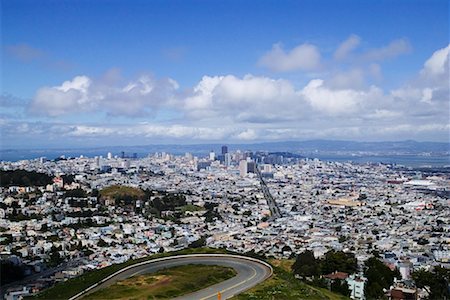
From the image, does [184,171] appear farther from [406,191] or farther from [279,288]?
[279,288]

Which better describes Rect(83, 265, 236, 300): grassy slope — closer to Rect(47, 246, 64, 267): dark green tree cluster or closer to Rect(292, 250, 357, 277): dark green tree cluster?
Rect(292, 250, 357, 277): dark green tree cluster

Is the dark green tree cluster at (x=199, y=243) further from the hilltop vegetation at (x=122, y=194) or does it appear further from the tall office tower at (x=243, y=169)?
the tall office tower at (x=243, y=169)

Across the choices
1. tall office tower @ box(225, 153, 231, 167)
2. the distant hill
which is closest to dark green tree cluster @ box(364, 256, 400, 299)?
tall office tower @ box(225, 153, 231, 167)

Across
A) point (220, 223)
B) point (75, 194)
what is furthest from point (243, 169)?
point (220, 223)

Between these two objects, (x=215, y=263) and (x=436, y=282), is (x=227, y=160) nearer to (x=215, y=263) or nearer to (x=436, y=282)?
(x=215, y=263)

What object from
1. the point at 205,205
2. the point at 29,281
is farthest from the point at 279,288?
the point at 205,205

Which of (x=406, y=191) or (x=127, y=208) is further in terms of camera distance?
(x=406, y=191)
